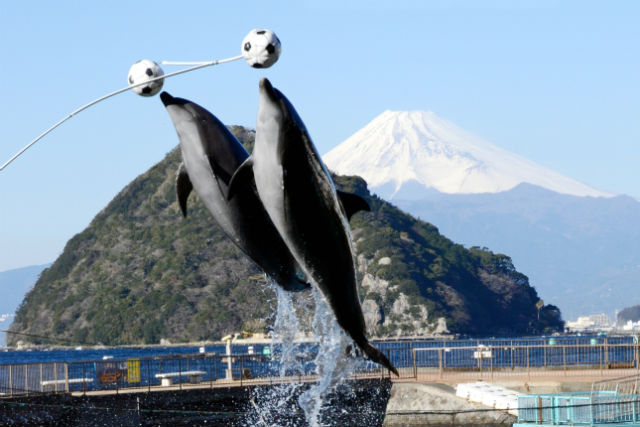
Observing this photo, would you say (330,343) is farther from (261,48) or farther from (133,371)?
(133,371)

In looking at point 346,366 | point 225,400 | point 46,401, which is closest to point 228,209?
point 346,366

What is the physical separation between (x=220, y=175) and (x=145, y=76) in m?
1.83

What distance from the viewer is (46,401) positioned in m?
35.2

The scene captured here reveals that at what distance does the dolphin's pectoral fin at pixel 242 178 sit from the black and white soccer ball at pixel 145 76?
6.70ft

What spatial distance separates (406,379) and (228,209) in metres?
32.7

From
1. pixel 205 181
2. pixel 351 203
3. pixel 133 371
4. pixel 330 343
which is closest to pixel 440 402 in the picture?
pixel 133 371

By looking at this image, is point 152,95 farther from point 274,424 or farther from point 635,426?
point 274,424

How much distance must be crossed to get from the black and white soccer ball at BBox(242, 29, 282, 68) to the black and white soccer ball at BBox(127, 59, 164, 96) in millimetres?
2017

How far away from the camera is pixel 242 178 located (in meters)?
9.95

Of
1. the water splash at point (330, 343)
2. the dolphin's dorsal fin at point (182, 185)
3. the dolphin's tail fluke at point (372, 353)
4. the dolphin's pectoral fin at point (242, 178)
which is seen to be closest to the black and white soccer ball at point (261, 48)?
the dolphin's pectoral fin at point (242, 178)

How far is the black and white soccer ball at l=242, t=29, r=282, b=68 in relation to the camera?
382 inches

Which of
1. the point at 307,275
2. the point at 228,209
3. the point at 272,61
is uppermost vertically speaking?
the point at 272,61

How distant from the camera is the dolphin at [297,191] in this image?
9461 mm

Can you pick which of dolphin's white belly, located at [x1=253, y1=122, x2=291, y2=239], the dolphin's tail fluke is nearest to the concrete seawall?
the dolphin's tail fluke
